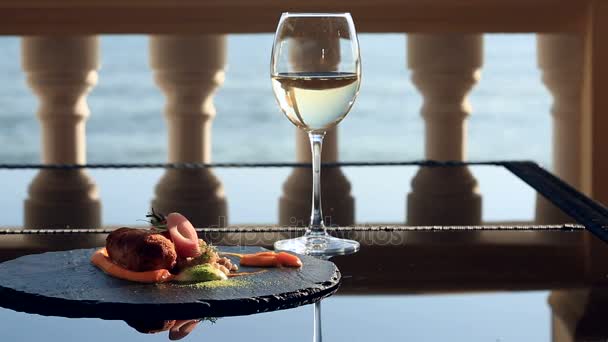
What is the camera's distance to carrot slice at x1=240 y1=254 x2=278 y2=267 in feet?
2.83

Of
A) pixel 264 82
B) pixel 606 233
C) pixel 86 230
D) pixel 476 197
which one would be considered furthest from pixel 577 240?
pixel 264 82

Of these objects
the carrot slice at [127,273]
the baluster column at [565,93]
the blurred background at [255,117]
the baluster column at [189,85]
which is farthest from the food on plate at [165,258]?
the blurred background at [255,117]

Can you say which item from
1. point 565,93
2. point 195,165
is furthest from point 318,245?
point 565,93

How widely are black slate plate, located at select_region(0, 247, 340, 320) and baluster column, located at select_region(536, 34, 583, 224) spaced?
172cm

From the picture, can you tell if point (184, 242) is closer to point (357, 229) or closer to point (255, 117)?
point (357, 229)

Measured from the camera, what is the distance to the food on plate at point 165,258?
78 centimetres

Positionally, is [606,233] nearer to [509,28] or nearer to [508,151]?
[509,28]

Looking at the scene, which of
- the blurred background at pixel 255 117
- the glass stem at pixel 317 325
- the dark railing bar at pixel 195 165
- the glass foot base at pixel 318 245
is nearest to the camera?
the glass stem at pixel 317 325

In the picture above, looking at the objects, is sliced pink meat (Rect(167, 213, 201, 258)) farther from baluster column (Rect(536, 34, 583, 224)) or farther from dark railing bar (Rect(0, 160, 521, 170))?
baluster column (Rect(536, 34, 583, 224))

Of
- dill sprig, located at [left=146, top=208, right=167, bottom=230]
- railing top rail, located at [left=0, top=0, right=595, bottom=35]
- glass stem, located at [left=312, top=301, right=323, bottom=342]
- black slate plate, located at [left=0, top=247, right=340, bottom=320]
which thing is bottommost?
glass stem, located at [left=312, top=301, right=323, bottom=342]

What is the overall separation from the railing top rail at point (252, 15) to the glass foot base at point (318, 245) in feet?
4.53

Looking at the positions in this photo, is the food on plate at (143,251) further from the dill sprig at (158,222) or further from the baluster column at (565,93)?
the baluster column at (565,93)

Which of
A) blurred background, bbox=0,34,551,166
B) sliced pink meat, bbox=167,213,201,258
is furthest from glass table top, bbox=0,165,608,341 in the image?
blurred background, bbox=0,34,551,166

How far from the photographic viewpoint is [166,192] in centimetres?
138
